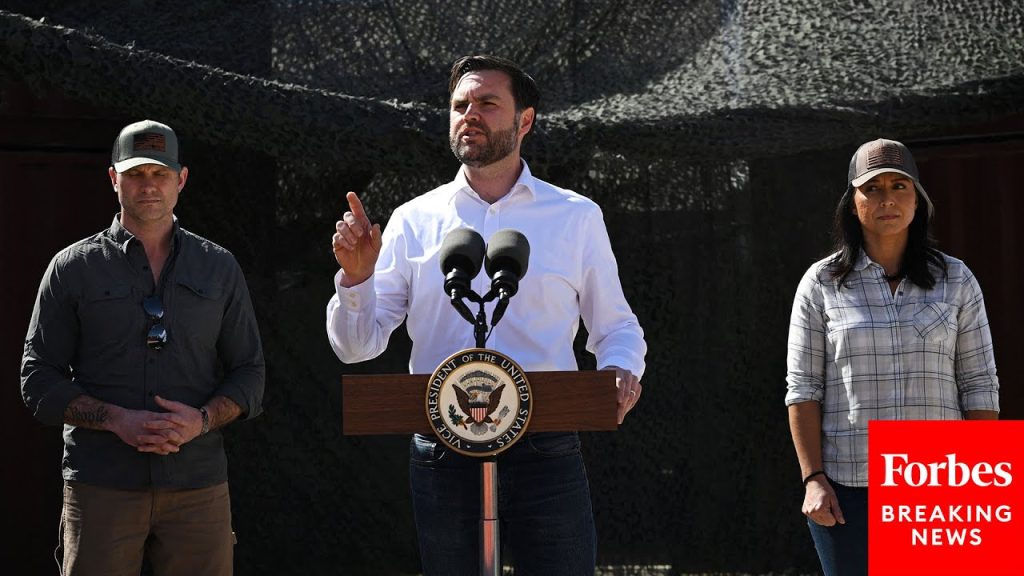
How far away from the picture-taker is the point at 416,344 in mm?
2740

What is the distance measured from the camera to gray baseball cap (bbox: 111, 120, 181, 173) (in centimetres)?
318

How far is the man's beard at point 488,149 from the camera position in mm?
2654

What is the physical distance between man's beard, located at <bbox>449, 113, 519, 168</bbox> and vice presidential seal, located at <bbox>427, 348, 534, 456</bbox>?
27.7 inches

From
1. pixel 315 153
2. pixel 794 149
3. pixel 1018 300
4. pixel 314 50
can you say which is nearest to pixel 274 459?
pixel 315 153

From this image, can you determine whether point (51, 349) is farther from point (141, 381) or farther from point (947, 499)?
point (947, 499)

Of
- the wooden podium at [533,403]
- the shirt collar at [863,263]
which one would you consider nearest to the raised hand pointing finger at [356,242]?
the wooden podium at [533,403]

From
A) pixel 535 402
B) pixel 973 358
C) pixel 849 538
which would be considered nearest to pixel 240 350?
pixel 535 402

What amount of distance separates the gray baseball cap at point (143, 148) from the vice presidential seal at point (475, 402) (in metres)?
1.47

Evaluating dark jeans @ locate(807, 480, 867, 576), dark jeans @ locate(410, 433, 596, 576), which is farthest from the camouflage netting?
dark jeans @ locate(410, 433, 596, 576)

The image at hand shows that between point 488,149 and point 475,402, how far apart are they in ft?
2.54

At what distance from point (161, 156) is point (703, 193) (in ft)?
7.09

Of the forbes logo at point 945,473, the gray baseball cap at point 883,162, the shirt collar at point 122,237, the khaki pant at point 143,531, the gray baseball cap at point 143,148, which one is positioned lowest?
the khaki pant at point 143,531

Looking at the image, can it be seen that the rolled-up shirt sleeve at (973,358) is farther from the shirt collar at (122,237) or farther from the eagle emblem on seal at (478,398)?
the shirt collar at (122,237)

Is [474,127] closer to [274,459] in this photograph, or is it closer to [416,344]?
[416,344]
